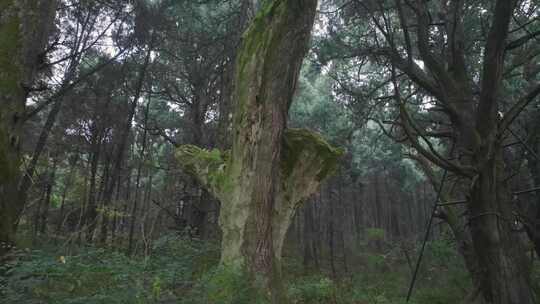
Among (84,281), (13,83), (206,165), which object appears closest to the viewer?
(13,83)

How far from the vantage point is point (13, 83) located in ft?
13.5

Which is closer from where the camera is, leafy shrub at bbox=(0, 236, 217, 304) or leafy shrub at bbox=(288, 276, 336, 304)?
leafy shrub at bbox=(0, 236, 217, 304)

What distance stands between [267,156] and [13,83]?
10.8 ft

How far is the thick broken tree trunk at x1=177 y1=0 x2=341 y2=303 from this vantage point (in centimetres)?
496

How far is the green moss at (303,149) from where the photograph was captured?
19.7ft

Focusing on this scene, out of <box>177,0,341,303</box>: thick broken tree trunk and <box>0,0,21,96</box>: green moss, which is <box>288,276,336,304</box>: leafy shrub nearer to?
<box>177,0,341,303</box>: thick broken tree trunk

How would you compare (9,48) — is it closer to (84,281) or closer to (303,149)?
(84,281)

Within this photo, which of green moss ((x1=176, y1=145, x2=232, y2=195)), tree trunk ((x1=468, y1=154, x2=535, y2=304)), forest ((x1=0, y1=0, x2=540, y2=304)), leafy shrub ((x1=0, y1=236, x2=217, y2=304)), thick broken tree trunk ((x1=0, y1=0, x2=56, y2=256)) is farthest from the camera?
green moss ((x1=176, y1=145, x2=232, y2=195))

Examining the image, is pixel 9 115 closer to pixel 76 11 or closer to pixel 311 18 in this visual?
pixel 311 18

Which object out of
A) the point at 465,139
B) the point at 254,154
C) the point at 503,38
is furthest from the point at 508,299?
the point at 254,154

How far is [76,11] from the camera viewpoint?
11.8m

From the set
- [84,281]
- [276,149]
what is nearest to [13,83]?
[84,281]

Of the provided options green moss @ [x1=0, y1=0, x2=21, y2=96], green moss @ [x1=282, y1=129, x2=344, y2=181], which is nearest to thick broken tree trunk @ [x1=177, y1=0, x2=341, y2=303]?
green moss @ [x1=282, y1=129, x2=344, y2=181]

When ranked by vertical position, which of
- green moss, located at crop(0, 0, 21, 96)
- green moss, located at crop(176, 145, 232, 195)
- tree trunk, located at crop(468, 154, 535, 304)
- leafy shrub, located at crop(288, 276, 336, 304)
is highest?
green moss, located at crop(0, 0, 21, 96)
